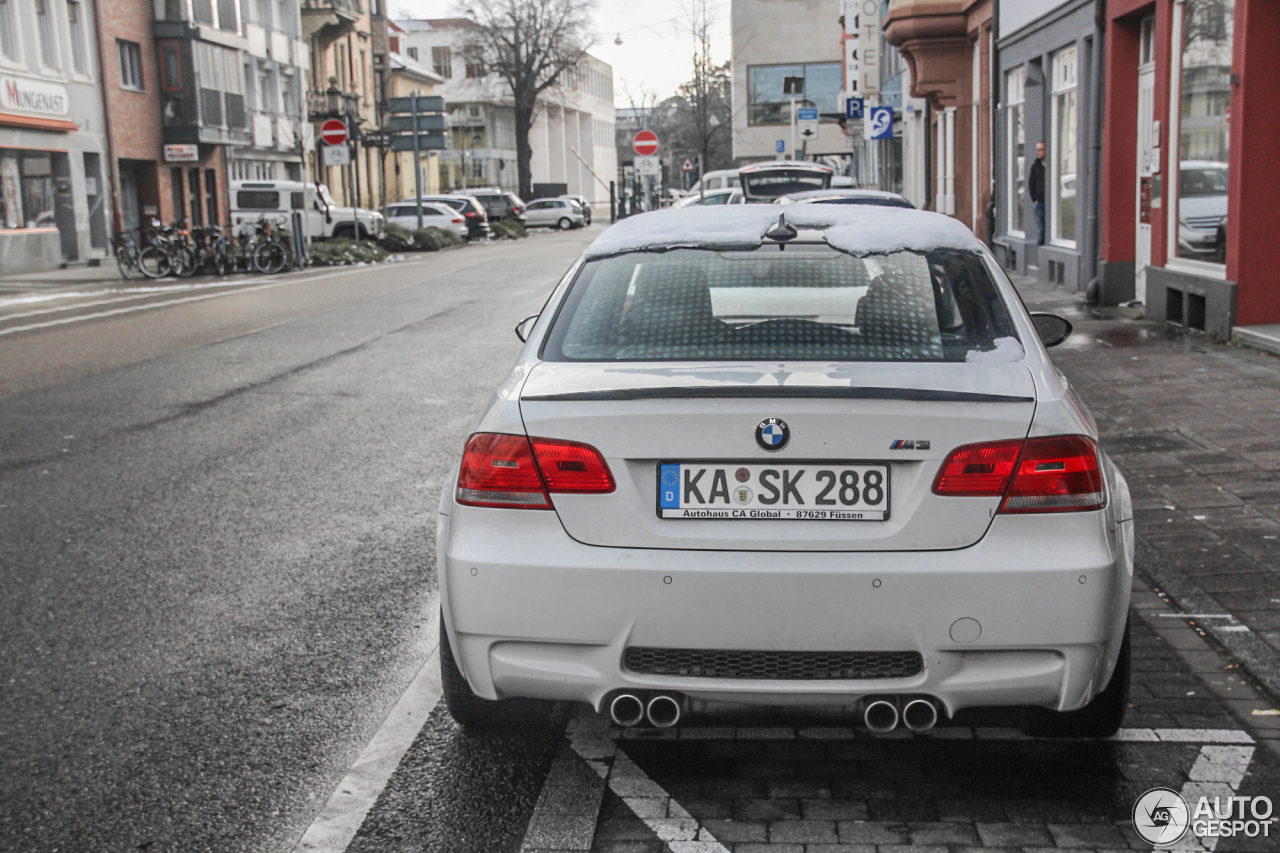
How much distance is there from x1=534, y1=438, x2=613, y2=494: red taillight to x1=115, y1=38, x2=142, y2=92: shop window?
42.0 metres

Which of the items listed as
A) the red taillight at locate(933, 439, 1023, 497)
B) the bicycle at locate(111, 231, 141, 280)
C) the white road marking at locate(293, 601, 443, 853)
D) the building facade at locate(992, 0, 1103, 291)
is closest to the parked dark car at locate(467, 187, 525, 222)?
the bicycle at locate(111, 231, 141, 280)

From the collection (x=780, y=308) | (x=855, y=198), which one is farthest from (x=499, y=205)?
(x=780, y=308)

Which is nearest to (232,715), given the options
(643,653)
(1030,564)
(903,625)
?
(643,653)

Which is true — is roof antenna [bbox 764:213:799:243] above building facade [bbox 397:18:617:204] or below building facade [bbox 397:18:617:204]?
below

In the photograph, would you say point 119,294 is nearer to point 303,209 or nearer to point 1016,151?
point 1016,151

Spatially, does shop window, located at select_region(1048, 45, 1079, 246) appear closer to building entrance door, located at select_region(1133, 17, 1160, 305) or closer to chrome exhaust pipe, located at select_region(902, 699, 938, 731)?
building entrance door, located at select_region(1133, 17, 1160, 305)

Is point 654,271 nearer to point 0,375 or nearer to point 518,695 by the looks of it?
point 518,695

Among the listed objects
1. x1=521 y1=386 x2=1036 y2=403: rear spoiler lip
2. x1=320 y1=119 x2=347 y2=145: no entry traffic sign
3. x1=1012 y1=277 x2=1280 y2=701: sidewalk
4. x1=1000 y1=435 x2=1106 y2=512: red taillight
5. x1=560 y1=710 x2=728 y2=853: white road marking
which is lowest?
x1=1012 y1=277 x2=1280 y2=701: sidewalk

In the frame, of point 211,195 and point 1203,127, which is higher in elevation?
point 1203,127

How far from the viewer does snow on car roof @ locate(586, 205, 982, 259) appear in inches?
174

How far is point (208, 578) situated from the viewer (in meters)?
6.08

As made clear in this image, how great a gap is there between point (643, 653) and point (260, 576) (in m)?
2.99

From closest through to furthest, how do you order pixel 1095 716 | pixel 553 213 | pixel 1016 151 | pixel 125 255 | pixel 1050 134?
1. pixel 1095 716
2. pixel 1050 134
3. pixel 1016 151
4. pixel 125 255
5. pixel 553 213

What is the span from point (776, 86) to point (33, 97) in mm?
63809
